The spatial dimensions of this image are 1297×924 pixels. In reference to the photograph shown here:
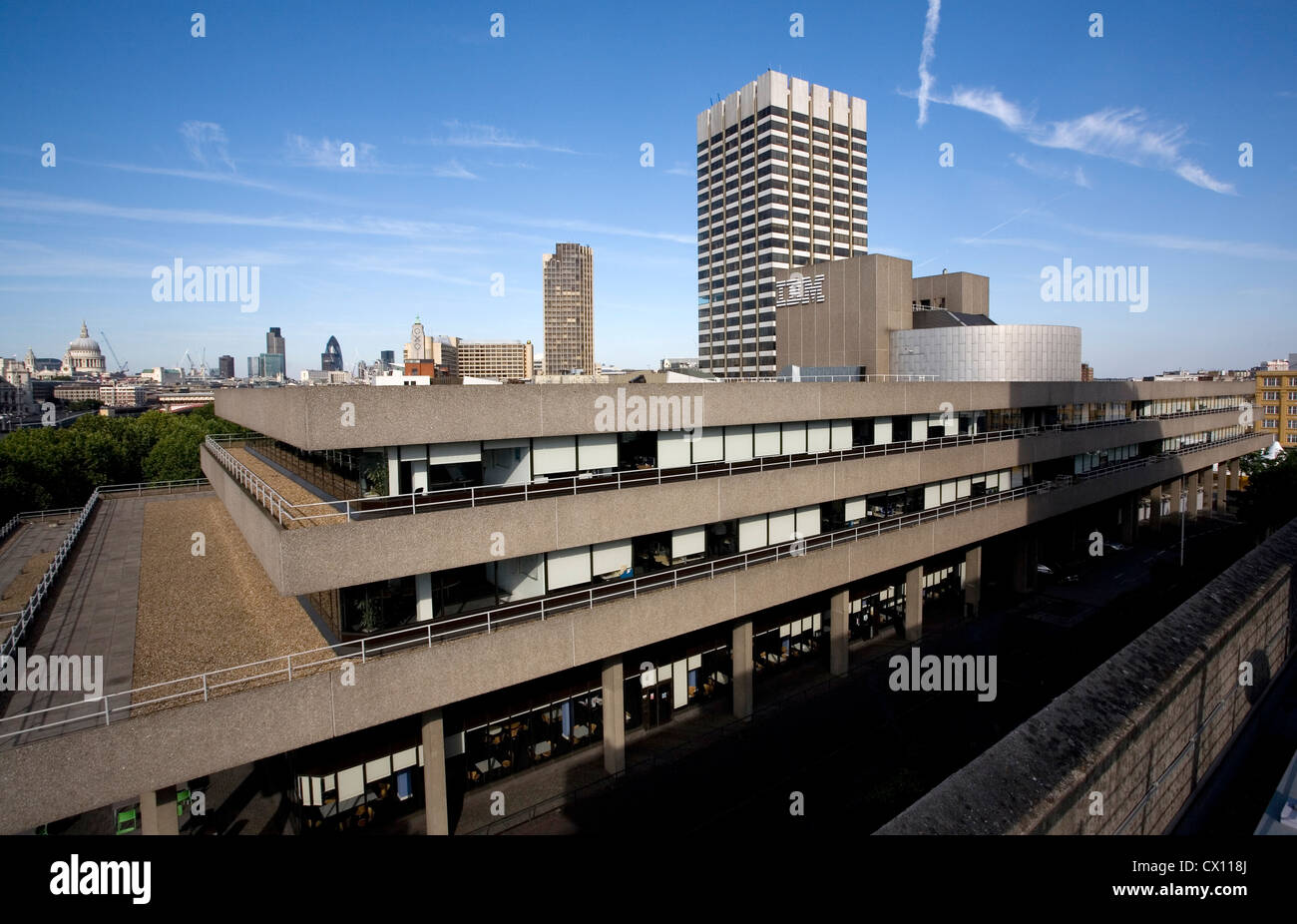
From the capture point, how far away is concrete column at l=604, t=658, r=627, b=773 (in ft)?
78.9

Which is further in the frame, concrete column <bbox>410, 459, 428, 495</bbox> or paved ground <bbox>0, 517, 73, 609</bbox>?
paved ground <bbox>0, 517, 73, 609</bbox>

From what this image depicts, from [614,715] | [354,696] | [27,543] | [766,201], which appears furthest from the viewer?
[766,201]

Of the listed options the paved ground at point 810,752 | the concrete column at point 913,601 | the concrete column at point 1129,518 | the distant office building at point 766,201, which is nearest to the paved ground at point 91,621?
the paved ground at point 810,752

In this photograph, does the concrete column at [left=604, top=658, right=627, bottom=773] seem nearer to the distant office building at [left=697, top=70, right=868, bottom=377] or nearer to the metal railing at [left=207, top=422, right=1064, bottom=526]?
the metal railing at [left=207, top=422, right=1064, bottom=526]

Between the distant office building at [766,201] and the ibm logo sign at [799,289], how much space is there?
60.5 meters

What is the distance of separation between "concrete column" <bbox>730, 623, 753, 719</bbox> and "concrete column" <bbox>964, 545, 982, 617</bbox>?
55.8 feet

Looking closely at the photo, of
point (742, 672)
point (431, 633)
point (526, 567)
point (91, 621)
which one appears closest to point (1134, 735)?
point (431, 633)

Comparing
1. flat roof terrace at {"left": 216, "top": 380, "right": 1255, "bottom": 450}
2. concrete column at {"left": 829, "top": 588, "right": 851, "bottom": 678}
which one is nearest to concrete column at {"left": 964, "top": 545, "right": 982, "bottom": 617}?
flat roof terrace at {"left": 216, "top": 380, "right": 1255, "bottom": 450}

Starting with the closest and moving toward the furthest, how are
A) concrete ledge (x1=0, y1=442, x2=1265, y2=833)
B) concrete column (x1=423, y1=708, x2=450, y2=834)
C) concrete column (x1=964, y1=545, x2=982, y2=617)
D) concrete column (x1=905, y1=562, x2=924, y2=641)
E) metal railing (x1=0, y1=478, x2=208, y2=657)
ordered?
concrete ledge (x1=0, y1=442, x2=1265, y2=833) < metal railing (x1=0, y1=478, x2=208, y2=657) < concrete column (x1=423, y1=708, x2=450, y2=834) < concrete column (x1=905, y1=562, x2=924, y2=641) < concrete column (x1=964, y1=545, x2=982, y2=617)

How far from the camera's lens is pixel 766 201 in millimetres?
117312

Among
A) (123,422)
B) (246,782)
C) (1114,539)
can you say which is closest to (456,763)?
(246,782)

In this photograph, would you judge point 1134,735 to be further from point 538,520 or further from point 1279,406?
point 1279,406

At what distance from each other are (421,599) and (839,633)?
1897 centimetres

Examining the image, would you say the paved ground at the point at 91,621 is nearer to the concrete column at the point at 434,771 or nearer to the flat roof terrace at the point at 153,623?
the flat roof terrace at the point at 153,623
